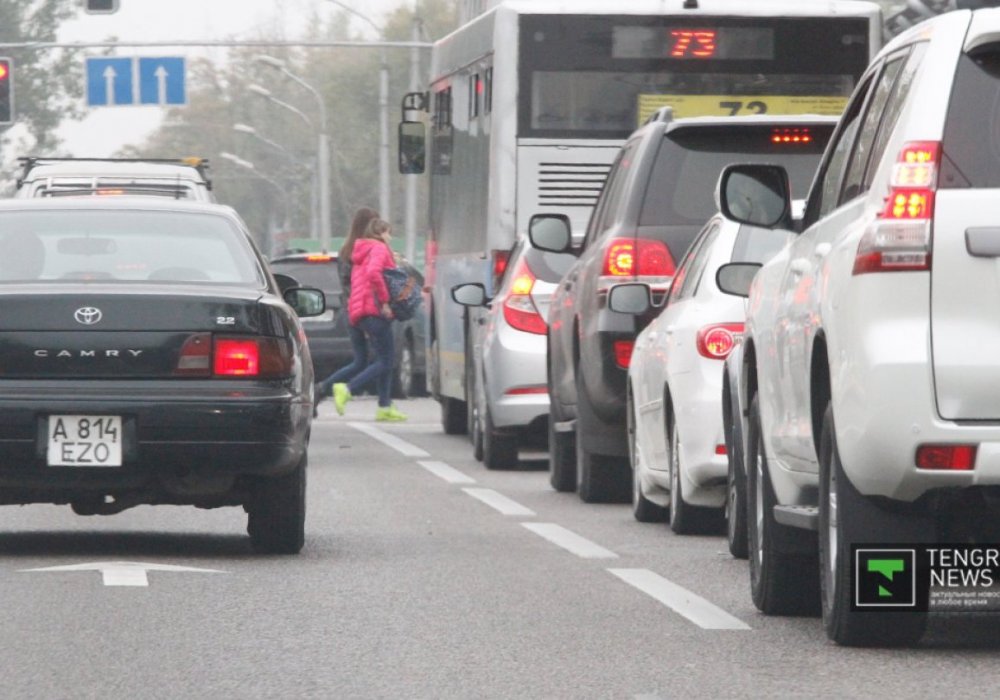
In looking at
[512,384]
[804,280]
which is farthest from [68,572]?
[512,384]

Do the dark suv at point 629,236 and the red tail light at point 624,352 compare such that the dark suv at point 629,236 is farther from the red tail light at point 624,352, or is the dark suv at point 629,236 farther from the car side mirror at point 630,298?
the car side mirror at point 630,298

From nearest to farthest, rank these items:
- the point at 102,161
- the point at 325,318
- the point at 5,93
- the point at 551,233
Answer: the point at 551,233 < the point at 102,161 < the point at 325,318 < the point at 5,93

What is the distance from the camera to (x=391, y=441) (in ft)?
70.8

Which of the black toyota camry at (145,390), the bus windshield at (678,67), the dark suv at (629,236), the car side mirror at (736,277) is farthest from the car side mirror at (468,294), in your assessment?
the car side mirror at (736,277)

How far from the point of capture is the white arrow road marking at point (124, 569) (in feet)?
32.4

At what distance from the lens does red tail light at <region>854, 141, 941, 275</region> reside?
23.0ft

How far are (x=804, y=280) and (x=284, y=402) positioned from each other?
320 cm

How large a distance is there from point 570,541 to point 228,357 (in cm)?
205

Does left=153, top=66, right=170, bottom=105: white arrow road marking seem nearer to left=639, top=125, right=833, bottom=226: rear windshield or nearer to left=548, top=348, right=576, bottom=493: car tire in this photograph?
left=548, top=348, right=576, bottom=493: car tire

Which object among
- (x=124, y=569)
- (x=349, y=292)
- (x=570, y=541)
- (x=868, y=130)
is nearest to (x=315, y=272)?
(x=349, y=292)

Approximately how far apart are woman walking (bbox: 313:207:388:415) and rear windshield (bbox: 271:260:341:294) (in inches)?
178

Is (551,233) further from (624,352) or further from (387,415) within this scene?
(387,415)

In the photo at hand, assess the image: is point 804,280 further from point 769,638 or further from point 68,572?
point 68,572

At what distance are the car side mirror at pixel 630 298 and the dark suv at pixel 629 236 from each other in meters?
0.32
